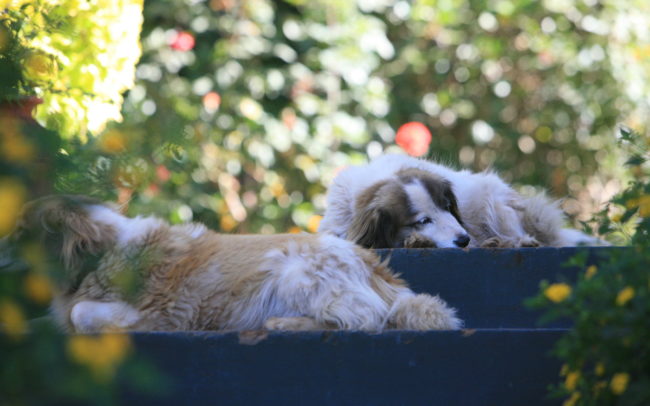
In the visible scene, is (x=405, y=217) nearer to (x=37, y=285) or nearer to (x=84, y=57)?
(x=84, y=57)

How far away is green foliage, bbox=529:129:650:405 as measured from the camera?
6.50 ft

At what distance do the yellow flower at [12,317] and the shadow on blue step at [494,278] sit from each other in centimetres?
244

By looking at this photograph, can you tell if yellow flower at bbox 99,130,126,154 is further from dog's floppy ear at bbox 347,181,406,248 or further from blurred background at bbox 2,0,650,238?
dog's floppy ear at bbox 347,181,406,248

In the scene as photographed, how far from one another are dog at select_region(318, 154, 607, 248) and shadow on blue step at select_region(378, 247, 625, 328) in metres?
1.04

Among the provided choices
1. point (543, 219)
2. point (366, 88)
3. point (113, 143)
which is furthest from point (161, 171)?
→ point (366, 88)

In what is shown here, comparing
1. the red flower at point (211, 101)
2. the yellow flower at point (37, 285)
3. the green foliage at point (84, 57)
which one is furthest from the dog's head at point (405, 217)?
the yellow flower at point (37, 285)

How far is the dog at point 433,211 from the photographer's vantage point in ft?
16.5

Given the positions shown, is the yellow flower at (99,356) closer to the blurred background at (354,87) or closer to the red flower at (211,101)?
the blurred background at (354,87)

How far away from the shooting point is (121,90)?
15.9ft

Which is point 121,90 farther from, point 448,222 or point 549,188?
point 549,188

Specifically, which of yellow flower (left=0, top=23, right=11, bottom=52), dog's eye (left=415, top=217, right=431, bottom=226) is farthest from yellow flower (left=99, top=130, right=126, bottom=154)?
dog's eye (left=415, top=217, right=431, bottom=226)

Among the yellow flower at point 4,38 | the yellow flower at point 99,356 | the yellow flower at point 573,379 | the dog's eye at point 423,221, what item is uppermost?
the yellow flower at point 4,38

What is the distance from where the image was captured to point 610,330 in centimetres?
201

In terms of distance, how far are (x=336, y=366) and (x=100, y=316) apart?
1005 millimetres
